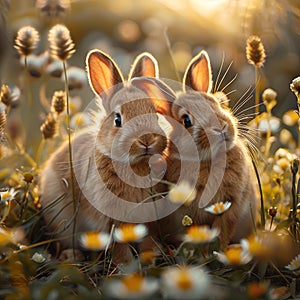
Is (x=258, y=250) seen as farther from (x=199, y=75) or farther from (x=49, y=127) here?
(x=49, y=127)

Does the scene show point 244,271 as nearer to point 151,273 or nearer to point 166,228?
point 151,273

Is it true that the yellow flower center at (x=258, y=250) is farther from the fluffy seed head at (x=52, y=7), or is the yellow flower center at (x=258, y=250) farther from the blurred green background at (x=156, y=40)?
the blurred green background at (x=156, y=40)

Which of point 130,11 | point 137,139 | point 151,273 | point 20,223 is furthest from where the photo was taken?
point 130,11

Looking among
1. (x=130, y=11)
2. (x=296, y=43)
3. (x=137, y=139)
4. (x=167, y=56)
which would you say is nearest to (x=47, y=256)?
(x=137, y=139)

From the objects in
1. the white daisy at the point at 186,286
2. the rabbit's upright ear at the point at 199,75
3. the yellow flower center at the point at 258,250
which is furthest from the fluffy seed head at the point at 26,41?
the white daisy at the point at 186,286

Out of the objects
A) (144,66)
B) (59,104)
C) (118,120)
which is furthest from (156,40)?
(118,120)
